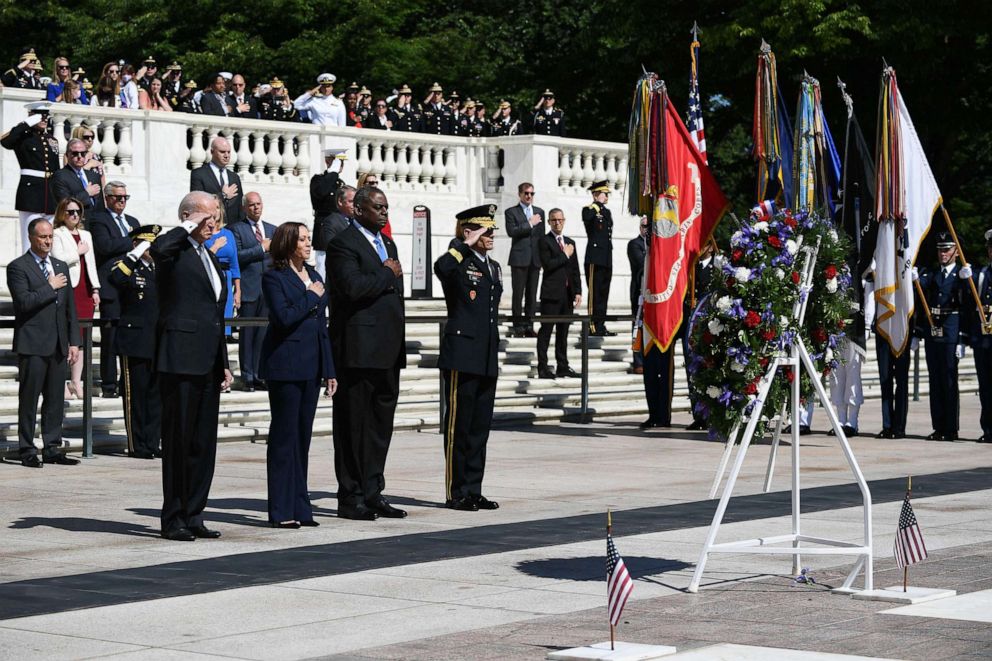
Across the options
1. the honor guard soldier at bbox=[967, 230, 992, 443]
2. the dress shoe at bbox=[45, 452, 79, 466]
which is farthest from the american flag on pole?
the dress shoe at bbox=[45, 452, 79, 466]

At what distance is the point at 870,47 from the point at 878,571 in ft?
87.4

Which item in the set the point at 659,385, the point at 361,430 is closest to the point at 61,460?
the point at 361,430

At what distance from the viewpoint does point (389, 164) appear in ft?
95.2

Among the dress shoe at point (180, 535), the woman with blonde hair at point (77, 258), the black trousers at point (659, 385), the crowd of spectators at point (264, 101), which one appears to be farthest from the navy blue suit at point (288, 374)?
the crowd of spectators at point (264, 101)

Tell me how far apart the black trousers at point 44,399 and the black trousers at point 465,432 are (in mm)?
4119

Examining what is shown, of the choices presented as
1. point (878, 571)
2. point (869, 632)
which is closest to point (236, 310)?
point (878, 571)

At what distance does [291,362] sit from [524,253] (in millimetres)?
12331

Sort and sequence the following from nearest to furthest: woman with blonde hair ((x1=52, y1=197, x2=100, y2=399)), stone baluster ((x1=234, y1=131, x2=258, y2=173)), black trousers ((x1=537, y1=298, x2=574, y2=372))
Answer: woman with blonde hair ((x1=52, y1=197, x2=100, y2=399)), black trousers ((x1=537, y1=298, x2=574, y2=372)), stone baluster ((x1=234, y1=131, x2=258, y2=173))

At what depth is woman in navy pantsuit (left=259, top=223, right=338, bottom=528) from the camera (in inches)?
455

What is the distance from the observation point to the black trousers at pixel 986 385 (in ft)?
62.4

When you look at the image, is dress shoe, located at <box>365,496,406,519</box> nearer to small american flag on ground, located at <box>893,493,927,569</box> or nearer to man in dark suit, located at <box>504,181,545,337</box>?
small american flag on ground, located at <box>893,493,927,569</box>

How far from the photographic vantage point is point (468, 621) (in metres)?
8.30

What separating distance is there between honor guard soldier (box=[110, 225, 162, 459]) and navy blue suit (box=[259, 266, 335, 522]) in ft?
15.2

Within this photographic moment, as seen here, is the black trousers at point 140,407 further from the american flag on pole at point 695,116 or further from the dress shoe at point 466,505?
the american flag on pole at point 695,116
